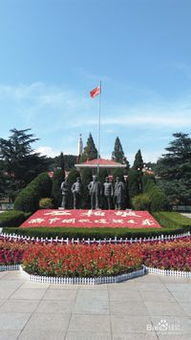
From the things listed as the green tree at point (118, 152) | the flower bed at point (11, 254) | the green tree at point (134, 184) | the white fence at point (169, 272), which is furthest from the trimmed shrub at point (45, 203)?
the green tree at point (118, 152)

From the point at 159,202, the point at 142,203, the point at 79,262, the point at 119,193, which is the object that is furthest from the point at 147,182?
the point at 79,262

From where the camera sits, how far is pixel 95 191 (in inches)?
773

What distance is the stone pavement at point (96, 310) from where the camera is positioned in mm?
4582

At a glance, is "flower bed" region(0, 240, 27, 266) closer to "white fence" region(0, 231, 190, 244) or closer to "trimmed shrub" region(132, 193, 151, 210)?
"white fence" region(0, 231, 190, 244)

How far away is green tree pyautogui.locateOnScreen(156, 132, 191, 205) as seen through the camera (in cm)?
3362

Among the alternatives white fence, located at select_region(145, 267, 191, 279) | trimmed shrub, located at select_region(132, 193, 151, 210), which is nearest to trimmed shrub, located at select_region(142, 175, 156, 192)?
trimmed shrub, located at select_region(132, 193, 151, 210)

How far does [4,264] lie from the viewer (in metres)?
Result: 8.62

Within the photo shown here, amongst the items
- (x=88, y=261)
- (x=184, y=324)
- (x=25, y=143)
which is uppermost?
(x=25, y=143)

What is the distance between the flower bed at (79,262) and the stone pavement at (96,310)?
0.33 m

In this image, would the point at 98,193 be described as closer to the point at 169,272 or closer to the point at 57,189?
the point at 57,189

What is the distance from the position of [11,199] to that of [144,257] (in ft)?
96.6

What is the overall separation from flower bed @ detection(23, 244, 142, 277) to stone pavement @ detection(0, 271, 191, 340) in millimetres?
327

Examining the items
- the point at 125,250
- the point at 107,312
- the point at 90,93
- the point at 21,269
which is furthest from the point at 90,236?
the point at 90,93

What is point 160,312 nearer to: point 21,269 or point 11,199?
point 21,269
